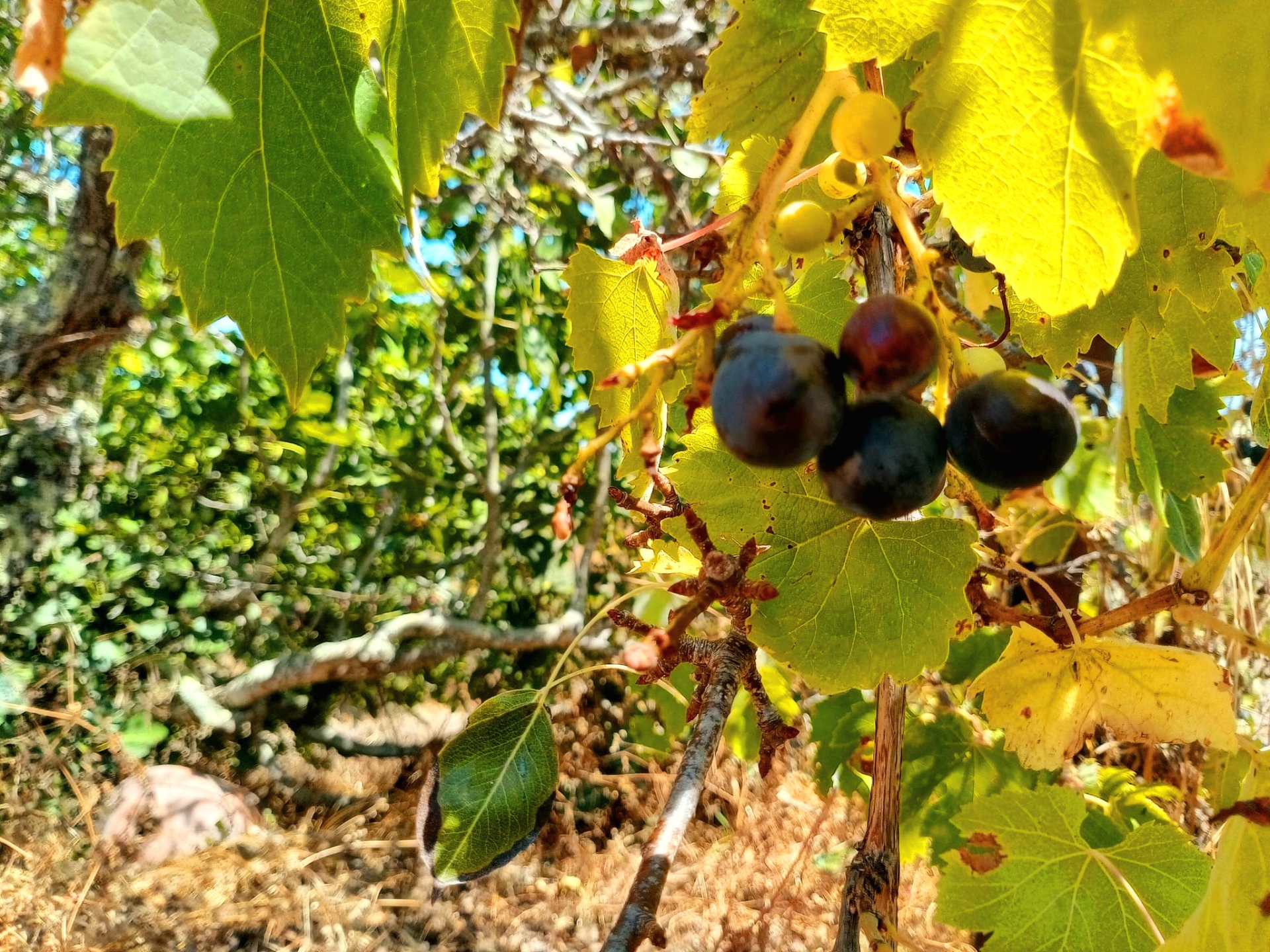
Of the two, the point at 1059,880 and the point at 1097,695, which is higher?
the point at 1097,695

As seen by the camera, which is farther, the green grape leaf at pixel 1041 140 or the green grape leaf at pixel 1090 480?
the green grape leaf at pixel 1090 480

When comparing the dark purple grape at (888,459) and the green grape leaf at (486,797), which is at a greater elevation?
the dark purple grape at (888,459)

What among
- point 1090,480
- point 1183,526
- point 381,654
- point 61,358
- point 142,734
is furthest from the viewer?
point 142,734

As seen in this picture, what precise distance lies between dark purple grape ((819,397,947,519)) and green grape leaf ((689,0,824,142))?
54 cm

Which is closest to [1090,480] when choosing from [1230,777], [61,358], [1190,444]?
[1190,444]

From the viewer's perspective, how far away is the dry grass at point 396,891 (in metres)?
3.00

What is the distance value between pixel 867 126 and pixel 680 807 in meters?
0.57

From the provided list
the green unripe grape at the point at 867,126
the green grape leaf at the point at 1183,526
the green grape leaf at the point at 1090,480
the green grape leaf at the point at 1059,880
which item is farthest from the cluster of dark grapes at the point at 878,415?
the green grape leaf at the point at 1090,480

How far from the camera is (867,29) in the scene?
1.99 ft

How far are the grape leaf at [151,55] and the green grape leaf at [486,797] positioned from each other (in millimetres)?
684

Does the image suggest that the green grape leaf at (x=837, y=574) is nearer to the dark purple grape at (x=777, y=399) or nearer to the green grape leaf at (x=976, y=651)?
the dark purple grape at (x=777, y=399)

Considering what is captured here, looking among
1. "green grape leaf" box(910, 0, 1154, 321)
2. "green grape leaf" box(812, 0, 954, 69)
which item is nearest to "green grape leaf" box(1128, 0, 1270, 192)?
"green grape leaf" box(910, 0, 1154, 321)

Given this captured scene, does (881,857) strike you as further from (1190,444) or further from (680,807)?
(1190,444)

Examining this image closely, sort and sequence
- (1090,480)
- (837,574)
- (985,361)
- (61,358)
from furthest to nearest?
(61,358)
(1090,480)
(985,361)
(837,574)
